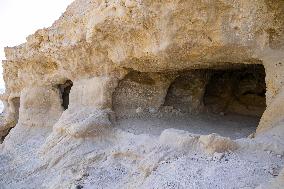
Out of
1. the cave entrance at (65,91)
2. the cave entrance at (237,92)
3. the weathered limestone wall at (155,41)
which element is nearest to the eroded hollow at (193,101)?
the cave entrance at (237,92)

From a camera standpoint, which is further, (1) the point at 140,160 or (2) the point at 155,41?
(2) the point at 155,41

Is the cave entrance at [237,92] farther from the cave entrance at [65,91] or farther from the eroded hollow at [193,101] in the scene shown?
the cave entrance at [65,91]

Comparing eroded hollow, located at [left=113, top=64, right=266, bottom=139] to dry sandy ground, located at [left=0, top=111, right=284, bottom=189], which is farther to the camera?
eroded hollow, located at [left=113, top=64, right=266, bottom=139]

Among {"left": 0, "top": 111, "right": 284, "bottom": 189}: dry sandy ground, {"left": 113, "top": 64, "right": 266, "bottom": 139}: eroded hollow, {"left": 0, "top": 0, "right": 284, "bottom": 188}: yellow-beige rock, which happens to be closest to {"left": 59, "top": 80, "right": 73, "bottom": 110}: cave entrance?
{"left": 0, "top": 0, "right": 284, "bottom": 188}: yellow-beige rock

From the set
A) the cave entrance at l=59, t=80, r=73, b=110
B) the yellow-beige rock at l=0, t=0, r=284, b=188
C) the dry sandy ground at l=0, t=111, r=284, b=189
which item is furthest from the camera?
the cave entrance at l=59, t=80, r=73, b=110

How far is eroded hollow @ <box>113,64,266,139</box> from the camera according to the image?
222 inches

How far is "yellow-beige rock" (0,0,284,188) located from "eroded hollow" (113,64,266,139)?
0.02 metres

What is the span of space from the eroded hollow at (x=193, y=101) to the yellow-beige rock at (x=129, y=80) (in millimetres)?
21

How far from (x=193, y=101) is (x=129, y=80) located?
1.18 metres

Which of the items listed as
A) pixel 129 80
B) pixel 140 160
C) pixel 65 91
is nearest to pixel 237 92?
pixel 129 80

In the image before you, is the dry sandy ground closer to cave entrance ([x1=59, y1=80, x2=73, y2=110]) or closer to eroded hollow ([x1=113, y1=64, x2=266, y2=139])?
eroded hollow ([x1=113, y1=64, x2=266, y2=139])

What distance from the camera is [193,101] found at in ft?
21.5

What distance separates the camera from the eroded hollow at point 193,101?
222 inches

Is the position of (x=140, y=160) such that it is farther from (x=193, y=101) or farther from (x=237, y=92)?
(x=237, y=92)
